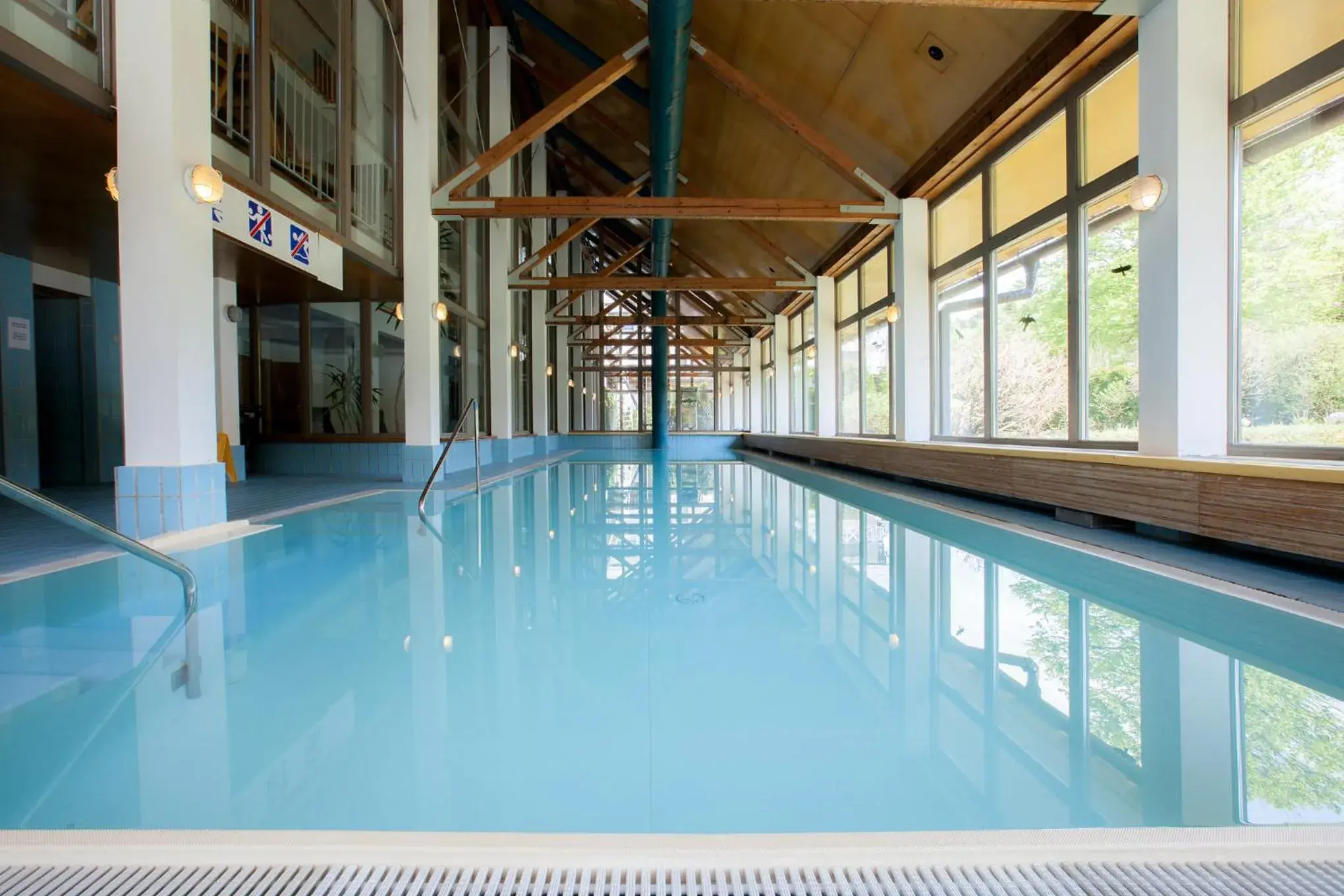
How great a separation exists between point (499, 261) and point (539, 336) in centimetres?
286

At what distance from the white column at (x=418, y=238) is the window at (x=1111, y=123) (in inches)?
Result: 237

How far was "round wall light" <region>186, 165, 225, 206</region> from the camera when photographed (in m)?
3.64

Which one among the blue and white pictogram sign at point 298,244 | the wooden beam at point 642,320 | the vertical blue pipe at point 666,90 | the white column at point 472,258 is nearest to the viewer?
the blue and white pictogram sign at point 298,244

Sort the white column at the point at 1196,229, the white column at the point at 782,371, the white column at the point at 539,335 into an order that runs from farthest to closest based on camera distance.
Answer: the white column at the point at 782,371
the white column at the point at 539,335
the white column at the point at 1196,229

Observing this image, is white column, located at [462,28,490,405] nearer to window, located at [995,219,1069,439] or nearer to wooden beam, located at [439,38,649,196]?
wooden beam, located at [439,38,649,196]

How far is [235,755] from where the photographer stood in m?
1.33

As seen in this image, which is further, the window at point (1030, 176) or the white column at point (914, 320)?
the white column at point (914, 320)

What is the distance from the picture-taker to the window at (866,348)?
9.08m

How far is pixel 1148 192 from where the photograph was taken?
148 inches

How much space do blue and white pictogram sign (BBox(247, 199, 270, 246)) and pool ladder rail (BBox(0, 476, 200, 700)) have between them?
10.2ft

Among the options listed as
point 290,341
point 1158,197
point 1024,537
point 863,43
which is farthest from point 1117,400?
point 290,341

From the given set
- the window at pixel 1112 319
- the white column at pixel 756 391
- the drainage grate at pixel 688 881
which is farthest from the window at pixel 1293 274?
the white column at pixel 756 391

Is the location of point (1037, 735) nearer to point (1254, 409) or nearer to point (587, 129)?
point (1254, 409)

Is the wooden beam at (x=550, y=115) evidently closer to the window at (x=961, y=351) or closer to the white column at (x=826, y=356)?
the window at (x=961, y=351)
